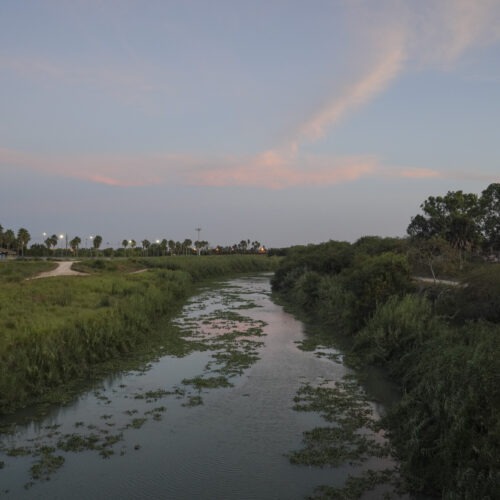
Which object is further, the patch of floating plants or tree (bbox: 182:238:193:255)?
tree (bbox: 182:238:193:255)

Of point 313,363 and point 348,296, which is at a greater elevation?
point 348,296

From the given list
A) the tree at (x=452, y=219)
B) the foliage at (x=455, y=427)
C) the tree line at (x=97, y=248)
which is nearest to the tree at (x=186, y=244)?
the tree line at (x=97, y=248)

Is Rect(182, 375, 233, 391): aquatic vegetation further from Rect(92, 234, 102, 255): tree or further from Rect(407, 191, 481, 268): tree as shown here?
Rect(92, 234, 102, 255): tree

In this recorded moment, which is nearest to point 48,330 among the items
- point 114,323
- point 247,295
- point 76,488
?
point 114,323

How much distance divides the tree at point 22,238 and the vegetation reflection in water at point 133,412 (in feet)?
285

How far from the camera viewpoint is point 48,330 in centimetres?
1337

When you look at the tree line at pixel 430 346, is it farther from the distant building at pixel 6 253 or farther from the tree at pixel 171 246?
the tree at pixel 171 246

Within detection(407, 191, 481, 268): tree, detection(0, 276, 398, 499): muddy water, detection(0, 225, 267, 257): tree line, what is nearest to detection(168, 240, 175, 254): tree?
detection(0, 225, 267, 257): tree line

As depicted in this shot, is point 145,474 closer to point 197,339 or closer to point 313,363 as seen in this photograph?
point 313,363

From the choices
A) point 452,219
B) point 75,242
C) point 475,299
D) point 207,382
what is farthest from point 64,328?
point 75,242

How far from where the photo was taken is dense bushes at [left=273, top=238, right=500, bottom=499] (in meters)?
7.10

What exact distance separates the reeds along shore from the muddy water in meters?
1.30

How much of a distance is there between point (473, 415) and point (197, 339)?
1315cm

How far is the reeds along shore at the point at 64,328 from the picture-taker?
11.4 metres
